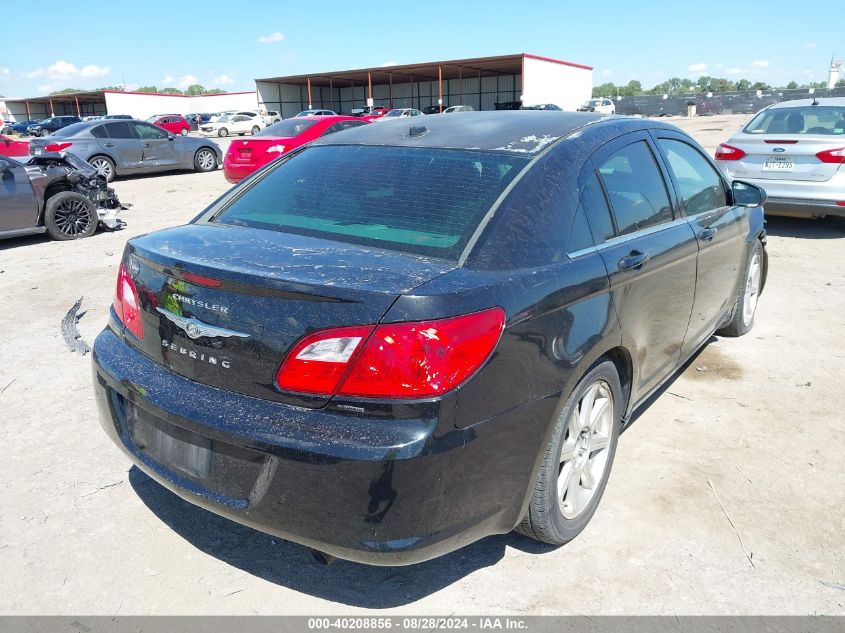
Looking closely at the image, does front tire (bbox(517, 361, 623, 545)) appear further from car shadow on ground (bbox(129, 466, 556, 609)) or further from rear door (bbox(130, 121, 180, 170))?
rear door (bbox(130, 121, 180, 170))

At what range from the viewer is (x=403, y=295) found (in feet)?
6.48

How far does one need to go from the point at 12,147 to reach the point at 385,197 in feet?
55.3

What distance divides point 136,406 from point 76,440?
1460mm

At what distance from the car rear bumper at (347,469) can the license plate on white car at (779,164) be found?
7287mm

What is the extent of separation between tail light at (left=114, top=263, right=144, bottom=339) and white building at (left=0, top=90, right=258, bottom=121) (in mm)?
60700

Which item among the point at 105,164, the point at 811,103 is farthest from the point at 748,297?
the point at 105,164

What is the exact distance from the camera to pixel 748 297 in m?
5.09

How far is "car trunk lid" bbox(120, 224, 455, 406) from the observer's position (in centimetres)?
201

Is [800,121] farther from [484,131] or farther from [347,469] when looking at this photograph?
[347,469]

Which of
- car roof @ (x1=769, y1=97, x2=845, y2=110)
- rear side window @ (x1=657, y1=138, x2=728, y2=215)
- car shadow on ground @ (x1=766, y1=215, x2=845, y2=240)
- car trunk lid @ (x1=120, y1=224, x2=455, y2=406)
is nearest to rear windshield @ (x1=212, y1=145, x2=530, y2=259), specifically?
car trunk lid @ (x1=120, y1=224, x2=455, y2=406)

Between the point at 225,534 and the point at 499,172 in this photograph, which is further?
the point at 225,534

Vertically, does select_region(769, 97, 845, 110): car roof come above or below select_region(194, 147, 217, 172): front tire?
above

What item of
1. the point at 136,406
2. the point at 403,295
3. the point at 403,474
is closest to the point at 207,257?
the point at 136,406
